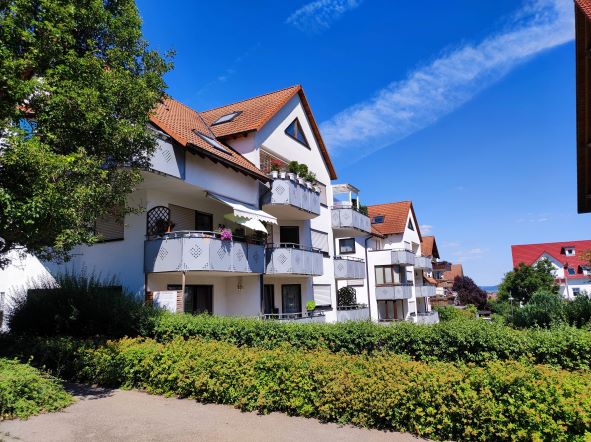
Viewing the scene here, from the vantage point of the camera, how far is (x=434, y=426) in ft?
24.1

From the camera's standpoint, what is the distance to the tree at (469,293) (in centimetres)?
7469

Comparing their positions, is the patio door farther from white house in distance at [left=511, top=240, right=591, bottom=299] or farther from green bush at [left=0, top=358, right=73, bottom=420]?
white house in distance at [left=511, top=240, right=591, bottom=299]

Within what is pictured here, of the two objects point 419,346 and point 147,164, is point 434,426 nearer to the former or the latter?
point 419,346

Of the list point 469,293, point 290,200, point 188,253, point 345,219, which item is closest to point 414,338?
point 188,253

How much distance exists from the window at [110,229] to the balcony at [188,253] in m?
1.70

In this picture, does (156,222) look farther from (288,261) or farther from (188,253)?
(288,261)

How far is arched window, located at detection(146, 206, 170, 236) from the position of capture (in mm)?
17125

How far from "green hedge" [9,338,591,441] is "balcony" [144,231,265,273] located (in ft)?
16.4

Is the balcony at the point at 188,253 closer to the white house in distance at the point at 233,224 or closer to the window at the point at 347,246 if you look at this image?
the white house in distance at the point at 233,224

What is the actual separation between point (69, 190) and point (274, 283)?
15.5 meters

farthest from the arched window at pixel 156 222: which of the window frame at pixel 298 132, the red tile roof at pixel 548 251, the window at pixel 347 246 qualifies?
the red tile roof at pixel 548 251

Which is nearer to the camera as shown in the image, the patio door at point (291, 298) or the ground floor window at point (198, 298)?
the ground floor window at point (198, 298)

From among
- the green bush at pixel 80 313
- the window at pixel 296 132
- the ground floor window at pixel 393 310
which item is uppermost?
the window at pixel 296 132

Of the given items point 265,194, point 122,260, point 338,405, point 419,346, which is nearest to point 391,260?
point 265,194
